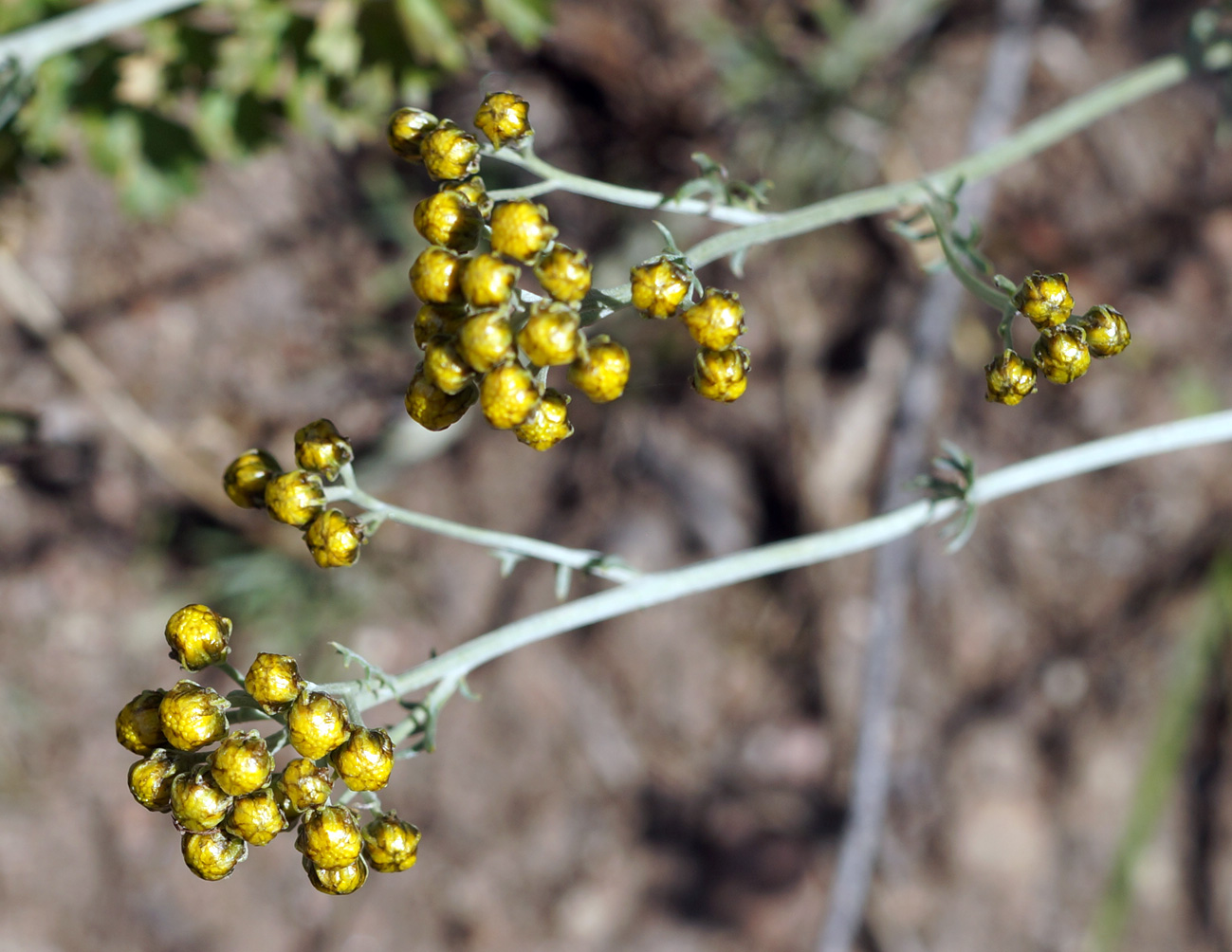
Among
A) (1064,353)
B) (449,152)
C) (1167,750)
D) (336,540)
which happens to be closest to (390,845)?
(336,540)

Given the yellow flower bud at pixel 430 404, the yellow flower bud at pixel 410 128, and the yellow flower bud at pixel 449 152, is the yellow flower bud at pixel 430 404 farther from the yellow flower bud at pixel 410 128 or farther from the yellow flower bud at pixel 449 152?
the yellow flower bud at pixel 410 128

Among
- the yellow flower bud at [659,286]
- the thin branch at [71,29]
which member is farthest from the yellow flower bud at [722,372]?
the thin branch at [71,29]

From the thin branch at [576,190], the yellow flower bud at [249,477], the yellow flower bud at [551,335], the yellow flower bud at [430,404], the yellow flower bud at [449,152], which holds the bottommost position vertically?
the yellow flower bud at [249,477]

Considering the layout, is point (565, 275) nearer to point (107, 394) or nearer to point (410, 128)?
point (410, 128)

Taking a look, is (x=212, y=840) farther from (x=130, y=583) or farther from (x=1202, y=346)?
(x=1202, y=346)

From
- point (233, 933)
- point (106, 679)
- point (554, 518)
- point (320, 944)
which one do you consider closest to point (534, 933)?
point (320, 944)

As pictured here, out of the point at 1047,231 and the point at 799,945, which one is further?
the point at 799,945
